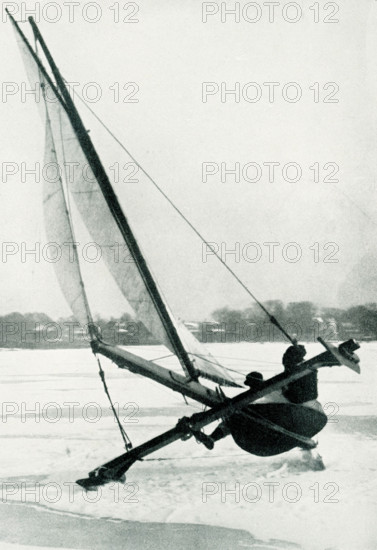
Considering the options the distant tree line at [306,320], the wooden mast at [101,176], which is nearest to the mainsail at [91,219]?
the wooden mast at [101,176]

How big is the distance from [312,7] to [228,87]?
66cm

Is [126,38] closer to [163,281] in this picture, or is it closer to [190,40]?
[190,40]

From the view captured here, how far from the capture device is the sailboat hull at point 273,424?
3229 mm

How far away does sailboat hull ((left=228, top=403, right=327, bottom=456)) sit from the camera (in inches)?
127

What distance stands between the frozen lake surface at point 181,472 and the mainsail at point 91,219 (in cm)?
74

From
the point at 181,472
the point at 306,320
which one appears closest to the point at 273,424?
the point at 181,472

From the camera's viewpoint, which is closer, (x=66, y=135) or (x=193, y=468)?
(x=66, y=135)

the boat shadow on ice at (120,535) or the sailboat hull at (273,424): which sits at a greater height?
the sailboat hull at (273,424)

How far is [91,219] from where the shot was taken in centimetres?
320

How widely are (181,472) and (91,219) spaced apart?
169cm

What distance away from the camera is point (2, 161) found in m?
3.82

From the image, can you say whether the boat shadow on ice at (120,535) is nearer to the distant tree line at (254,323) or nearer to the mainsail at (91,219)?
the mainsail at (91,219)

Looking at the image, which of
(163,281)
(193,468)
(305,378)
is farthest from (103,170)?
(193,468)

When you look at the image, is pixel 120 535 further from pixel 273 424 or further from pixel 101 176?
pixel 101 176
